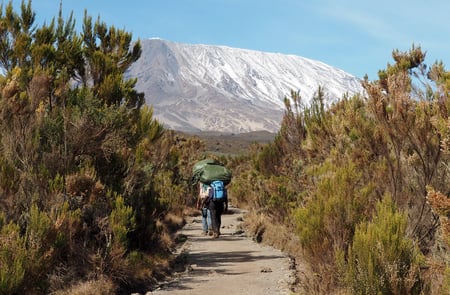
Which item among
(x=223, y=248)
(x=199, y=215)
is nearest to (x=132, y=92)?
(x=223, y=248)

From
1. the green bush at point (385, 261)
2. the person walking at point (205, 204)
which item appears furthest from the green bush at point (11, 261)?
the person walking at point (205, 204)

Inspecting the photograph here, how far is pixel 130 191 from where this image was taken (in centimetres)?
979

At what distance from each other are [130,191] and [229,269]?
7.52 feet

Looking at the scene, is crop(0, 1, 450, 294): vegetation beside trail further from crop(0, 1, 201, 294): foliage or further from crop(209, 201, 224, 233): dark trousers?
crop(209, 201, 224, 233): dark trousers

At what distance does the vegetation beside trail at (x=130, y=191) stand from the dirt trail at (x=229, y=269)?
0.43 m

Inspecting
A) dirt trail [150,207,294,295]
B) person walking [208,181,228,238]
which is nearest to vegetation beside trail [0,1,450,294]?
dirt trail [150,207,294,295]

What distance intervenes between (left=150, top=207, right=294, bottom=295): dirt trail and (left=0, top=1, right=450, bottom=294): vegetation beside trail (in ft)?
1.41

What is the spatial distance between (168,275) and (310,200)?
3.31 m

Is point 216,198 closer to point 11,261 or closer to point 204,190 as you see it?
point 204,190

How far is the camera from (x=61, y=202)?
7.65 meters

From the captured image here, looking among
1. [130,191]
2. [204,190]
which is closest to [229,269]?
[130,191]

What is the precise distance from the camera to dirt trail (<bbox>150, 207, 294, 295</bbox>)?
8109 millimetres

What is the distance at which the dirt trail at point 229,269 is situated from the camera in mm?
8109

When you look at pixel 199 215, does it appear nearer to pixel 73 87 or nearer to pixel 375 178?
pixel 73 87
